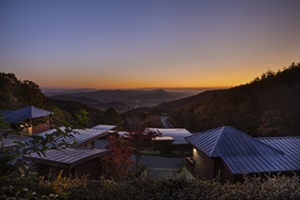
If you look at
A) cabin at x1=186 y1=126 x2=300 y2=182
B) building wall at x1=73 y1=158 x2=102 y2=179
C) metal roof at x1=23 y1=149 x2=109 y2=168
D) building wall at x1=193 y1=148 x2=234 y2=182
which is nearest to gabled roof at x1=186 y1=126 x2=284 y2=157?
cabin at x1=186 y1=126 x2=300 y2=182

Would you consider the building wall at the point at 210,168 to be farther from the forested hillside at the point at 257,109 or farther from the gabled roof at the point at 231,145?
the forested hillside at the point at 257,109

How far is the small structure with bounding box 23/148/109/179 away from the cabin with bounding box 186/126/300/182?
5.04 meters

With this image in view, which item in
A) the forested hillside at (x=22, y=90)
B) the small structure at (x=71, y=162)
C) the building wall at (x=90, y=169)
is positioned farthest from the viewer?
the forested hillside at (x=22, y=90)

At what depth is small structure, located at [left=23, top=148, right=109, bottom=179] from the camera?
8.40 metres

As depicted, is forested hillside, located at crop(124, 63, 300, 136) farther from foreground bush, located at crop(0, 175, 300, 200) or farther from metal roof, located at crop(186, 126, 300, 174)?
foreground bush, located at crop(0, 175, 300, 200)

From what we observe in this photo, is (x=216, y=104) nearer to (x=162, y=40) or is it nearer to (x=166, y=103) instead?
(x=166, y=103)

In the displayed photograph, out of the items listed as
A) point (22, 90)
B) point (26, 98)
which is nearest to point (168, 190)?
point (26, 98)

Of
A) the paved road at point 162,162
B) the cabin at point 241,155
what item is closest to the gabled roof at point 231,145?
the cabin at point 241,155

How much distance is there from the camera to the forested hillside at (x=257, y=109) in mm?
23328

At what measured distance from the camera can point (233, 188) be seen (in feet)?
14.3

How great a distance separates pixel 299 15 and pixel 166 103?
4008 cm

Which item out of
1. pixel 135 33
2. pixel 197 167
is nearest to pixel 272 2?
pixel 135 33

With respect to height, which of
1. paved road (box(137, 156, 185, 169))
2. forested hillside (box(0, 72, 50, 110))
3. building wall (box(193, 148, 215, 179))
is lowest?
paved road (box(137, 156, 185, 169))

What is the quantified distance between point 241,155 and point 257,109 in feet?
71.8
